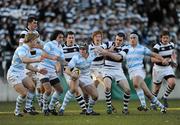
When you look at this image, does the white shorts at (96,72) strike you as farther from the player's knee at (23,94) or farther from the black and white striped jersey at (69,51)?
the player's knee at (23,94)

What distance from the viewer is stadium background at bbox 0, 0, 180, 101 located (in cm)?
3078

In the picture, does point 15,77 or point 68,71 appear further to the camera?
point 68,71

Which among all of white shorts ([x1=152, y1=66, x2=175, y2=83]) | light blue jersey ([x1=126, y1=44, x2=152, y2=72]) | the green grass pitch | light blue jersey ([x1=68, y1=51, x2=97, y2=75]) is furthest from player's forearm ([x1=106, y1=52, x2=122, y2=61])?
white shorts ([x1=152, y1=66, x2=175, y2=83])

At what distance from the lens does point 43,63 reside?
2130 cm

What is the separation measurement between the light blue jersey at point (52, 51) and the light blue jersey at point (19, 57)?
2.50 ft

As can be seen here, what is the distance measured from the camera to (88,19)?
34062mm

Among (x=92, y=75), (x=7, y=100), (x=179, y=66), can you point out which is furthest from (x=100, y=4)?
(x=92, y=75)

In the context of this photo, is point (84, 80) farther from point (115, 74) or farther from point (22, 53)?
point (22, 53)

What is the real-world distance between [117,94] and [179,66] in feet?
10.2

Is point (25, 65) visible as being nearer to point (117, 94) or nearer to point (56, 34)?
point (56, 34)

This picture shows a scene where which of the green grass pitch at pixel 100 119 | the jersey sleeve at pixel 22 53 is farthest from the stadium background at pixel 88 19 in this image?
the jersey sleeve at pixel 22 53

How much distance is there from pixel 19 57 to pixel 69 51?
219 cm

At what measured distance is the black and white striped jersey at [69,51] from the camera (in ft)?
71.2

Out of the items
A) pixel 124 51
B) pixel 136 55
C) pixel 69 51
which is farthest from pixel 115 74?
pixel 69 51
